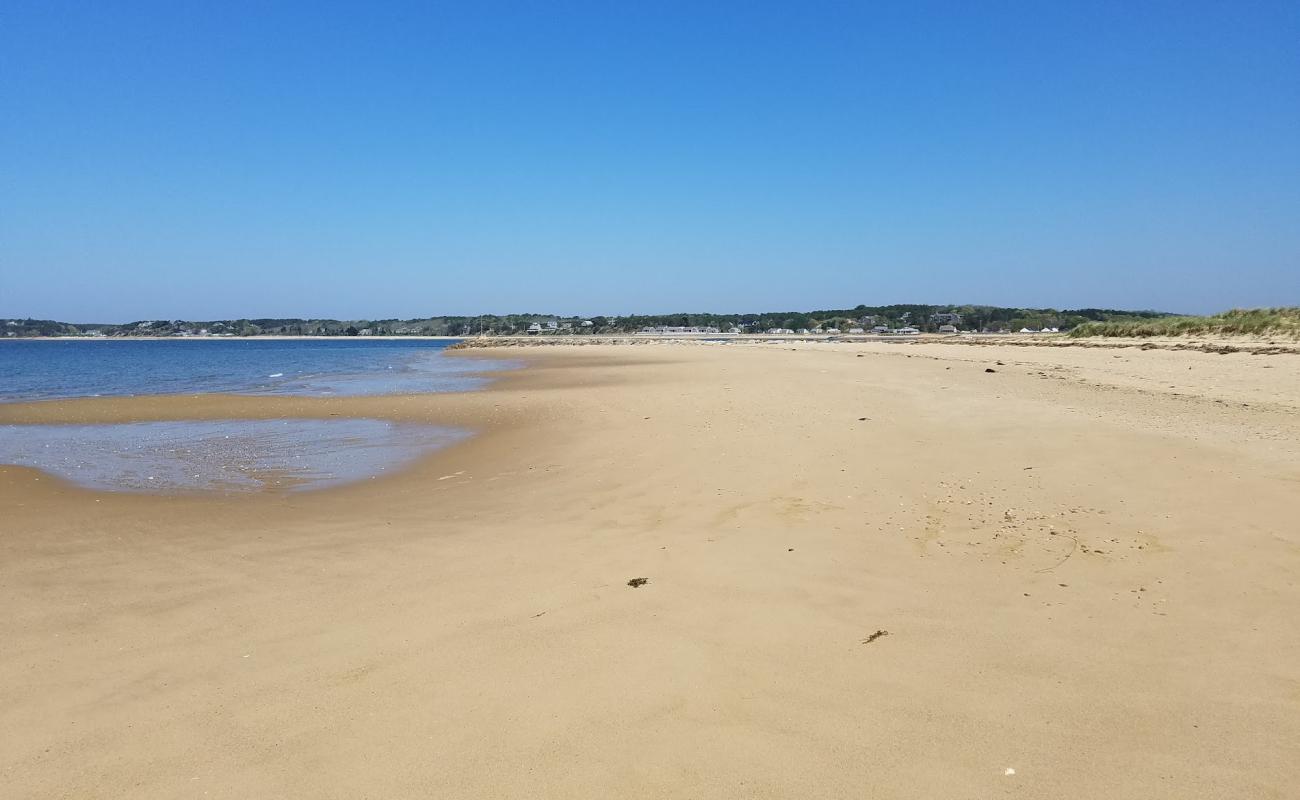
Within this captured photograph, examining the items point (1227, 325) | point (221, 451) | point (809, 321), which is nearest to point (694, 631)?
point (221, 451)

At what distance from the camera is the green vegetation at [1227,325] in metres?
26.3

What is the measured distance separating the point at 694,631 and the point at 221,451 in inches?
448

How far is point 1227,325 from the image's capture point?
28547 mm

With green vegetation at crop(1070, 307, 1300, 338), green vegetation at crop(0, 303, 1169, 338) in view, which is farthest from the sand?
green vegetation at crop(0, 303, 1169, 338)

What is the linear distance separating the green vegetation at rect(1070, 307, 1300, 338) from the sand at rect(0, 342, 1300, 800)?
23.8 meters

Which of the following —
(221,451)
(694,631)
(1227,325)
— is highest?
(1227,325)

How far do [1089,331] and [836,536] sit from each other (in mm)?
39557

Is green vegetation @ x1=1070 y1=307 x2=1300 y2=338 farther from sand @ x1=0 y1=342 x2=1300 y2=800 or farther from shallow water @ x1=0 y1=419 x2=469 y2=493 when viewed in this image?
shallow water @ x1=0 y1=419 x2=469 y2=493

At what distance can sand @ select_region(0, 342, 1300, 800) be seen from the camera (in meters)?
2.83

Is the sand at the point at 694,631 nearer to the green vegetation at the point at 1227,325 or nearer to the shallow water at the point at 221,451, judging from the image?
the shallow water at the point at 221,451

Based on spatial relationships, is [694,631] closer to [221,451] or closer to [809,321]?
[221,451]

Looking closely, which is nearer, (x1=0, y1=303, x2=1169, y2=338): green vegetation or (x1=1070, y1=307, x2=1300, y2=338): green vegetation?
(x1=1070, y1=307, x2=1300, y2=338): green vegetation

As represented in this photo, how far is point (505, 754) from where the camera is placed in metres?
2.91

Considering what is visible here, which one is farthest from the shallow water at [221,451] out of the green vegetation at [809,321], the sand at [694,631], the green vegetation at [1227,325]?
the green vegetation at [809,321]
